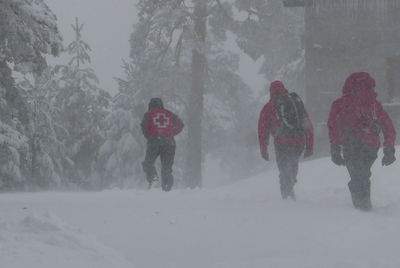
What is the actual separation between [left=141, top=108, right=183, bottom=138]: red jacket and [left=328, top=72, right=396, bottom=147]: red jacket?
3798mm

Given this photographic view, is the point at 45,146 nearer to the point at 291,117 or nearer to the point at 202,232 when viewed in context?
the point at 291,117

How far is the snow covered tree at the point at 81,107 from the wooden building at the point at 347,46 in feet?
34.2

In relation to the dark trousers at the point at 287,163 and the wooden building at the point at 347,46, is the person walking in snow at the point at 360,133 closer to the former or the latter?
the dark trousers at the point at 287,163

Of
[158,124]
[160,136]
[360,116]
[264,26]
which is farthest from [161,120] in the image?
[264,26]

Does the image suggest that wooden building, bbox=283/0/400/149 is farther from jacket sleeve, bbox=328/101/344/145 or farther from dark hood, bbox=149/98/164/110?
jacket sleeve, bbox=328/101/344/145

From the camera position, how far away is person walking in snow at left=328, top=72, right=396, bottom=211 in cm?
682

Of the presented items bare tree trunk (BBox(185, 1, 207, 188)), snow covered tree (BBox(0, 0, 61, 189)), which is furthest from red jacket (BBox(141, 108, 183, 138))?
bare tree trunk (BBox(185, 1, 207, 188))

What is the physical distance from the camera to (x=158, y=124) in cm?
1004

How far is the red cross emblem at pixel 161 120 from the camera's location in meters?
10.0

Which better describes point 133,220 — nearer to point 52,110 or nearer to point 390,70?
point 390,70

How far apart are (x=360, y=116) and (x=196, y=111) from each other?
12196 millimetres

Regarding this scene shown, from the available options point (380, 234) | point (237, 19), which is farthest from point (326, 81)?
point (380, 234)

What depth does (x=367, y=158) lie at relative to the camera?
6.84 m

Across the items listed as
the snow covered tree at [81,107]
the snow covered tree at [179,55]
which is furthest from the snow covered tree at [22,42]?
the snow covered tree at [81,107]
